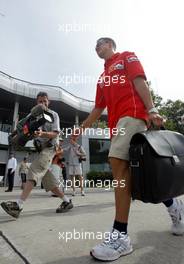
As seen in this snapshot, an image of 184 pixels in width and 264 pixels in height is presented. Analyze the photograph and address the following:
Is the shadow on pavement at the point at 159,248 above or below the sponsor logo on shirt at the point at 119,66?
below

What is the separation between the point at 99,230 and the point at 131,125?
1.18 metres

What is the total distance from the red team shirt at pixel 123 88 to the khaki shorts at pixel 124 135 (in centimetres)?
5

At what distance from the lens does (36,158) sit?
12.9 feet

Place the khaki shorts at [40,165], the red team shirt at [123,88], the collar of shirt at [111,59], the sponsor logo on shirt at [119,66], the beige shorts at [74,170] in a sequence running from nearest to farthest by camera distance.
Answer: the red team shirt at [123,88]
the sponsor logo on shirt at [119,66]
the collar of shirt at [111,59]
the khaki shorts at [40,165]
the beige shorts at [74,170]

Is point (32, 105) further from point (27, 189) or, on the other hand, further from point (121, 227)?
point (121, 227)

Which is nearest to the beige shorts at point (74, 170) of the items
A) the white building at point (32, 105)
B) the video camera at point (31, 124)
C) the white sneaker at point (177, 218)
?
the video camera at point (31, 124)

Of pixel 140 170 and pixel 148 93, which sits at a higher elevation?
pixel 148 93

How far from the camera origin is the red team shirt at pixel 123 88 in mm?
2299

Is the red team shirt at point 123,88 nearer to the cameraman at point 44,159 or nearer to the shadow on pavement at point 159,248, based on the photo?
the shadow on pavement at point 159,248

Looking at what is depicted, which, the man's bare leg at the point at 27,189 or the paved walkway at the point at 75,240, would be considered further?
the man's bare leg at the point at 27,189

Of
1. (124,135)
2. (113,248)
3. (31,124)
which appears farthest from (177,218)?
(31,124)

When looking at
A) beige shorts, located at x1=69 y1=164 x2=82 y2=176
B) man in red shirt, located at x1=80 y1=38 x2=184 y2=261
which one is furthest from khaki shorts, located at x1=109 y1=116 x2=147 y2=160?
beige shorts, located at x1=69 y1=164 x2=82 y2=176

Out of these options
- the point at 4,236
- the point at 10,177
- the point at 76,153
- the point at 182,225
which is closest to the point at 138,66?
the point at 182,225

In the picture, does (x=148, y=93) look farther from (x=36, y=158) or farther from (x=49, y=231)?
(x=36, y=158)
